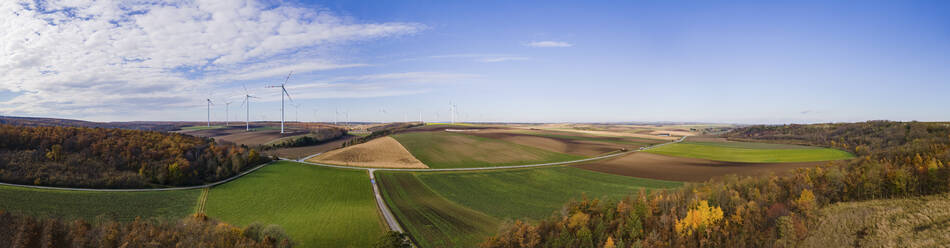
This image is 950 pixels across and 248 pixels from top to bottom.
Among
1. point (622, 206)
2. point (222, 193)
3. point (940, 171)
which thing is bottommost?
point (222, 193)

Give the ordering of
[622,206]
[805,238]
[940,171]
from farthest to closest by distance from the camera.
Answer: [622,206]
[940,171]
[805,238]

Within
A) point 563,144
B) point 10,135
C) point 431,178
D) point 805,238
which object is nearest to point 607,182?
point 431,178

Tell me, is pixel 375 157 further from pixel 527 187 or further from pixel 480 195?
pixel 527 187

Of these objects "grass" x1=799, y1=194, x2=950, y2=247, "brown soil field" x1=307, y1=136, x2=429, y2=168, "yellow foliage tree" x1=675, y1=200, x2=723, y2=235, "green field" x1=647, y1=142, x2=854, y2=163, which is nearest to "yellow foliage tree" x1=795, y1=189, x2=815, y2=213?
"grass" x1=799, y1=194, x2=950, y2=247

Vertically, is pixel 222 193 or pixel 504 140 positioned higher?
pixel 504 140

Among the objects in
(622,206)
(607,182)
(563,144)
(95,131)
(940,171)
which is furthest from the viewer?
(563,144)

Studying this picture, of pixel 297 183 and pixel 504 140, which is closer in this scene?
pixel 297 183

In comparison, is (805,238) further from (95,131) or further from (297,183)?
(95,131)
